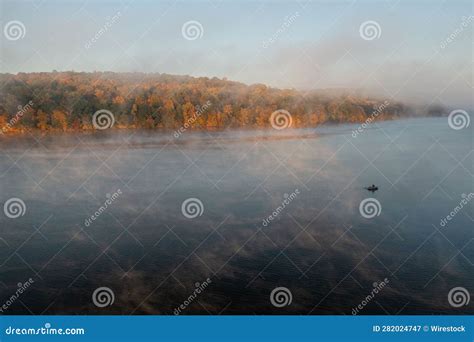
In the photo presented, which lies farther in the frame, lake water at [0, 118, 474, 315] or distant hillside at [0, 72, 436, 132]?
distant hillside at [0, 72, 436, 132]

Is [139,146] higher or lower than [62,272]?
higher

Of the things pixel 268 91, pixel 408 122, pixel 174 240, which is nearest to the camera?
pixel 174 240

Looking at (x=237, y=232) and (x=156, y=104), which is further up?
(x=156, y=104)

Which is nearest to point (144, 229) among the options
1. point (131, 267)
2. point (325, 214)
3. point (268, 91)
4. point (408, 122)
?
point (131, 267)

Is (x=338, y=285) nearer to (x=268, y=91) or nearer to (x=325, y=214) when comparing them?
(x=325, y=214)

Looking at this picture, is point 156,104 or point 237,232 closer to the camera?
point 237,232

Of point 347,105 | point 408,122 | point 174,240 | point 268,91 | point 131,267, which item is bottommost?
point 131,267
